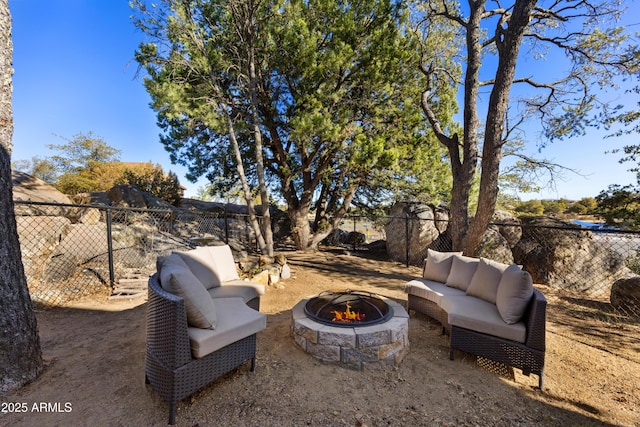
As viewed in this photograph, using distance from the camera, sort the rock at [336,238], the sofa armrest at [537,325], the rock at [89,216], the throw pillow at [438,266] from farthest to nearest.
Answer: the rock at [336,238] < the rock at [89,216] < the throw pillow at [438,266] < the sofa armrest at [537,325]


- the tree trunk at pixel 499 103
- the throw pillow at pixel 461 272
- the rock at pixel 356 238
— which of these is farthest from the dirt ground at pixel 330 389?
the rock at pixel 356 238

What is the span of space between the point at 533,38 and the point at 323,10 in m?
4.68

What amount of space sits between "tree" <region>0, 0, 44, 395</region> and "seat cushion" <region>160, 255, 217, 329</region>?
3.82 feet

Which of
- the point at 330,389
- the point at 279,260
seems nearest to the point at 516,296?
the point at 330,389

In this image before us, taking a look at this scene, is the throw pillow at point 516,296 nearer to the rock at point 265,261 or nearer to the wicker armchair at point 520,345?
the wicker armchair at point 520,345

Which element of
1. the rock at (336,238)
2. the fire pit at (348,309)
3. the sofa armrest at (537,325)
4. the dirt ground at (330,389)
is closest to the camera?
the dirt ground at (330,389)

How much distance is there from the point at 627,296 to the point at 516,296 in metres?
3.32

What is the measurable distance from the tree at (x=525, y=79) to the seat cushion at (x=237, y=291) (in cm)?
395

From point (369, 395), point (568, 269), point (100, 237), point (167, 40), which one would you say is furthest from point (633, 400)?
point (167, 40)

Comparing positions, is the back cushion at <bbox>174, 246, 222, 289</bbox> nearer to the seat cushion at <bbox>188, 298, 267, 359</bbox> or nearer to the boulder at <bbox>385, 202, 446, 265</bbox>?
the seat cushion at <bbox>188, 298, 267, 359</bbox>

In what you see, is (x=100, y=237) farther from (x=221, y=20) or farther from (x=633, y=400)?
(x=633, y=400)

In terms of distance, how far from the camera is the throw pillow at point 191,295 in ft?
5.98

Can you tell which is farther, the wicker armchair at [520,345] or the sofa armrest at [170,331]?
the wicker armchair at [520,345]

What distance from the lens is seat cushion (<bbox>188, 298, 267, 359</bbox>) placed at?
179 cm
